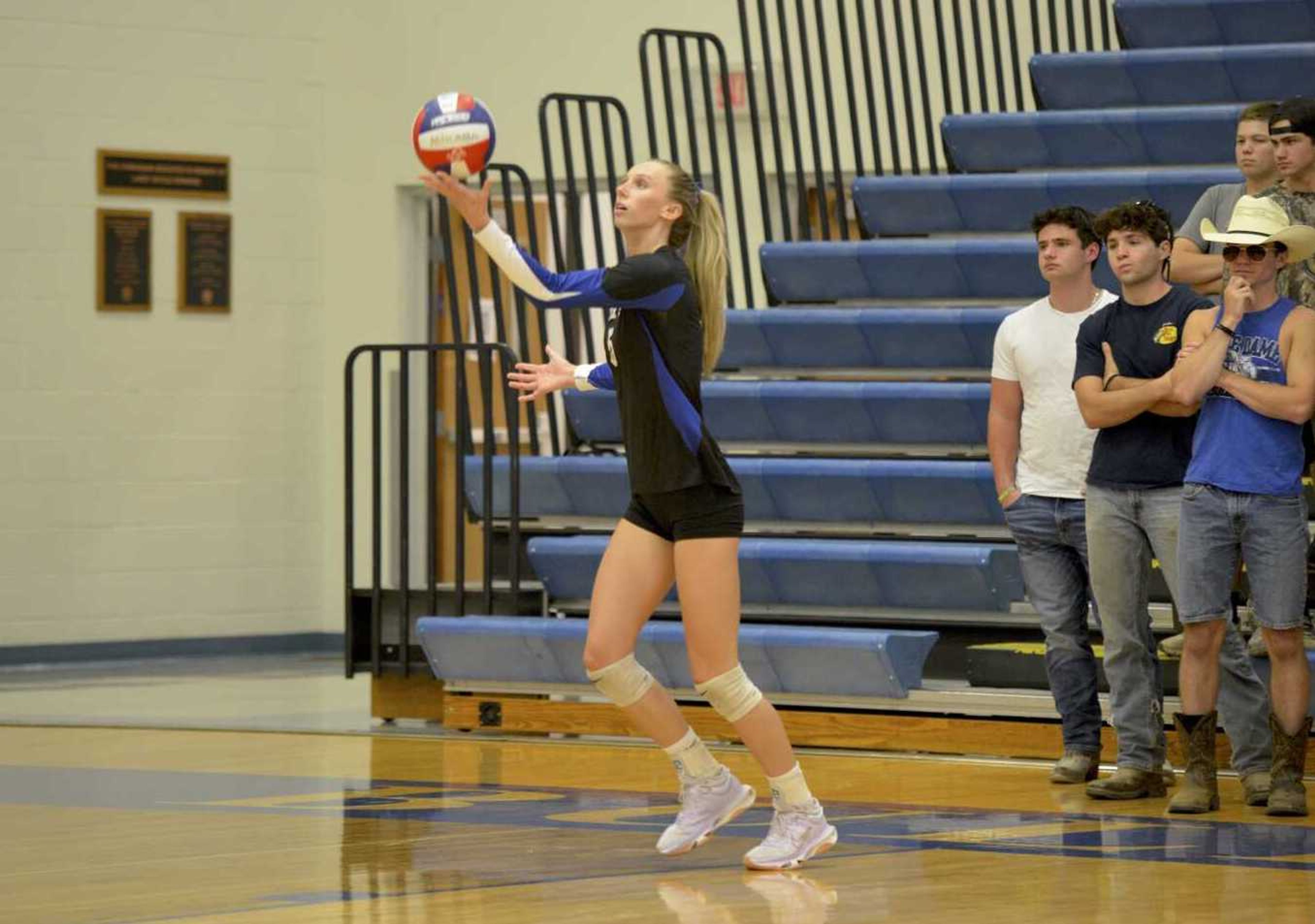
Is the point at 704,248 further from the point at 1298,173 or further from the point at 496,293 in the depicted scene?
the point at 496,293

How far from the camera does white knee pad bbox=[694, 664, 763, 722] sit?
4730 millimetres

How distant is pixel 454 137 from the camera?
484cm

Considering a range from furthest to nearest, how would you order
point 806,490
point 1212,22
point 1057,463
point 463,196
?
point 1212,22, point 806,490, point 1057,463, point 463,196

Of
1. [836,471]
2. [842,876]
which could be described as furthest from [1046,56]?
[842,876]

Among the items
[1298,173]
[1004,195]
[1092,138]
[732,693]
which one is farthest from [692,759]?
[1092,138]

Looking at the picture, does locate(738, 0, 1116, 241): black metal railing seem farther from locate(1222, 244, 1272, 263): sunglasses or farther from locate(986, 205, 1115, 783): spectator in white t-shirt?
locate(1222, 244, 1272, 263): sunglasses

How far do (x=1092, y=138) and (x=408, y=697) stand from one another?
3413 millimetres

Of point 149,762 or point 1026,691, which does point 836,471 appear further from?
point 149,762

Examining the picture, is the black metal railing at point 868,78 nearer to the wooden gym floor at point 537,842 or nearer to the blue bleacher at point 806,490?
the blue bleacher at point 806,490

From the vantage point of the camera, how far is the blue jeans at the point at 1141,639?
5836 mm

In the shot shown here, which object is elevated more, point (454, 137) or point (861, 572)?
point (454, 137)

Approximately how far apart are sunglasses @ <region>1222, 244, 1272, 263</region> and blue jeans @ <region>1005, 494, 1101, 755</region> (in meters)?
0.90

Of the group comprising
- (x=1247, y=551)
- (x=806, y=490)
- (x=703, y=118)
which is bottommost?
(x=1247, y=551)

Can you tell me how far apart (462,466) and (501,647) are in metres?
0.97
